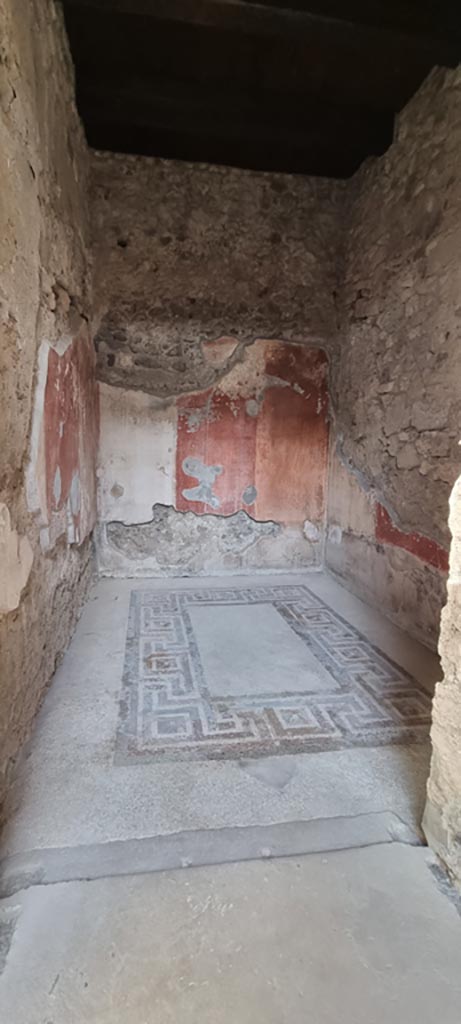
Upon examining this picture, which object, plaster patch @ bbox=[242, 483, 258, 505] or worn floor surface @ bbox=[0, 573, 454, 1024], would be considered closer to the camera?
worn floor surface @ bbox=[0, 573, 454, 1024]

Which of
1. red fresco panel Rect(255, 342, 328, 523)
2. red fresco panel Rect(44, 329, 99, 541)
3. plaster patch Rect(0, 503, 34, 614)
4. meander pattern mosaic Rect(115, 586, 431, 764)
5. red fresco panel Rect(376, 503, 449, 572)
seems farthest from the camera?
red fresco panel Rect(255, 342, 328, 523)

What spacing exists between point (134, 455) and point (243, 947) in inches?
105

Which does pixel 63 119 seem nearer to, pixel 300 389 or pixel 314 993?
pixel 300 389

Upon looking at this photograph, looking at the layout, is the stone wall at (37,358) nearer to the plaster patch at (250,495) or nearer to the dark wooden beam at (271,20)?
the dark wooden beam at (271,20)

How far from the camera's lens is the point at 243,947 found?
908 mm

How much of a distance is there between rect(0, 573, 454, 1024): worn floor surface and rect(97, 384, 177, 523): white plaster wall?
1.29 metres

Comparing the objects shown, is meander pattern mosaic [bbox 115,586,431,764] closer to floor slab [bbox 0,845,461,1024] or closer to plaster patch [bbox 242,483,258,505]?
floor slab [bbox 0,845,461,1024]

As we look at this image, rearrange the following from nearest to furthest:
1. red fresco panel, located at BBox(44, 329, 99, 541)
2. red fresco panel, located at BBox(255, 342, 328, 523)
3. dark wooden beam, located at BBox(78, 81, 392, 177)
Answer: red fresco panel, located at BBox(44, 329, 99, 541) → dark wooden beam, located at BBox(78, 81, 392, 177) → red fresco panel, located at BBox(255, 342, 328, 523)

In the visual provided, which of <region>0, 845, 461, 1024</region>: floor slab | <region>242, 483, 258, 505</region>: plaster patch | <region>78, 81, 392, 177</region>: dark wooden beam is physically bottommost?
<region>0, 845, 461, 1024</region>: floor slab

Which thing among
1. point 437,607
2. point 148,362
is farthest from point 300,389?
point 437,607

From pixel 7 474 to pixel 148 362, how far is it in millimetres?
2100

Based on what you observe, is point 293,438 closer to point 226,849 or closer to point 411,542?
point 411,542

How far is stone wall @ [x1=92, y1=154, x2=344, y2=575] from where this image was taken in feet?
10.0

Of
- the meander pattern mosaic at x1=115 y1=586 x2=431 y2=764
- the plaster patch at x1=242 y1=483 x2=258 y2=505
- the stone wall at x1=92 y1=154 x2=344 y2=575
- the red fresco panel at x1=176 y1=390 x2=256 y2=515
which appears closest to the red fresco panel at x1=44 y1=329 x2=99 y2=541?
the stone wall at x1=92 y1=154 x2=344 y2=575
